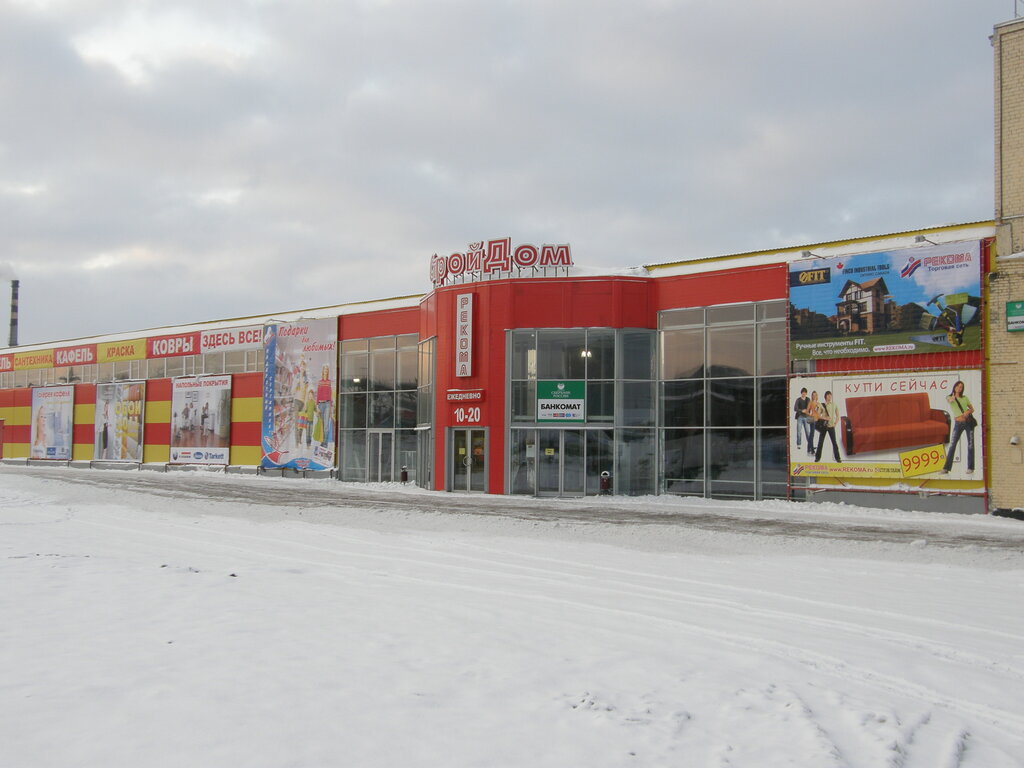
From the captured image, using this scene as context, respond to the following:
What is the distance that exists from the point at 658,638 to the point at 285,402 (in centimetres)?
3710

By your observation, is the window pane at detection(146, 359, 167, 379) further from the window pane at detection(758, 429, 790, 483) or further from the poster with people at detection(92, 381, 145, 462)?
the window pane at detection(758, 429, 790, 483)

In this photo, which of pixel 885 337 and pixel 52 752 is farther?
pixel 885 337

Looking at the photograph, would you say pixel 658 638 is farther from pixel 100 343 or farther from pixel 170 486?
pixel 100 343

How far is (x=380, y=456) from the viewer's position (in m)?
39.2

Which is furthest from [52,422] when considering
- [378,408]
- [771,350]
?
[771,350]

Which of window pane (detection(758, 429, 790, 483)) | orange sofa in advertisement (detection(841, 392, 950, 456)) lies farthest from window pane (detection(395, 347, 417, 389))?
orange sofa in advertisement (detection(841, 392, 950, 456))

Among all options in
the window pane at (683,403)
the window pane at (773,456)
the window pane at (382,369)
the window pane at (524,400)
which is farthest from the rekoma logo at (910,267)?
the window pane at (382,369)

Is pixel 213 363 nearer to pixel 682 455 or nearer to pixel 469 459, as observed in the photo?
pixel 469 459

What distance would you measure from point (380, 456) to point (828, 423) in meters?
20.0

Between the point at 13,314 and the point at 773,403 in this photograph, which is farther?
the point at 13,314

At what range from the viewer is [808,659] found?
827 cm

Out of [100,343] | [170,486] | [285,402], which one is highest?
[100,343]

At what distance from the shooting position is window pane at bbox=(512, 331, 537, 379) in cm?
3197

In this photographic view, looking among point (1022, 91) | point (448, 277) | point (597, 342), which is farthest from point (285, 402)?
point (1022, 91)
